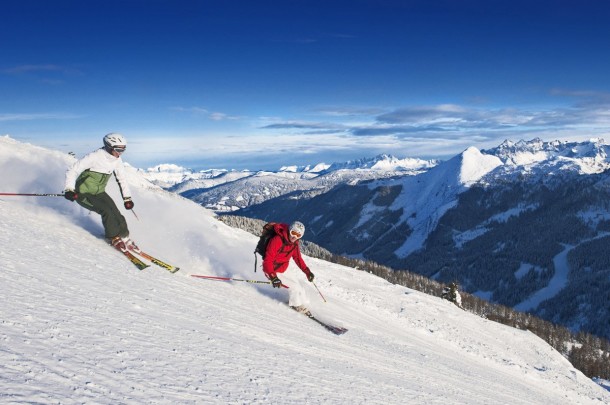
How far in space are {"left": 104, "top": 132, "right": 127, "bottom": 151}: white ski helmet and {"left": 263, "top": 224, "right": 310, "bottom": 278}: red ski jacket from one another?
18.5 feet

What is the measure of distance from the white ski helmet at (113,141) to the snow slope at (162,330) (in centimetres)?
293

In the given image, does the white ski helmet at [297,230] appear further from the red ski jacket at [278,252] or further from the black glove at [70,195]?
the black glove at [70,195]

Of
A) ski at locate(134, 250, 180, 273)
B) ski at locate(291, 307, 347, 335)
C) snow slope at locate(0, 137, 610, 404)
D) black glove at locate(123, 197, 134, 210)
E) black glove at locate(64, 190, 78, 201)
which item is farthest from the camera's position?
black glove at locate(123, 197, 134, 210)

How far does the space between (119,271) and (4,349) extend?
21.1ft

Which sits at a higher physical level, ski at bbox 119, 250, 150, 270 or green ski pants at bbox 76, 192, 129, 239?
green ski pants at bbox 76, 192, 129, 239

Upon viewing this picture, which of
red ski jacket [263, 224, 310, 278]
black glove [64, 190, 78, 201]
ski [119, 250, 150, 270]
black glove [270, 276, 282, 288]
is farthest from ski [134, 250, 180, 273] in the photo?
black glove [270, 276, 282, 288]

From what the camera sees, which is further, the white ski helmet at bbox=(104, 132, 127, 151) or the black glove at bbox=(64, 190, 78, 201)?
the white ski helmet at bbox=(104, 132, 127, 151)

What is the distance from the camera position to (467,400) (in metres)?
12.1

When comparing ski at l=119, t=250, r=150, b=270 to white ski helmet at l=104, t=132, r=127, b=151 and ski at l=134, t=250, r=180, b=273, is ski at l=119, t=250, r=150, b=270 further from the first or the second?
white ski helmet at l=104, t=132, r=127, b=151

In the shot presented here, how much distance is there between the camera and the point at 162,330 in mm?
8039

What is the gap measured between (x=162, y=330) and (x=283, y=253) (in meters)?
6.93

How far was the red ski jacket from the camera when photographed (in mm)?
14227

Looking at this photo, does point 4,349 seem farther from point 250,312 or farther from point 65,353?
point 250,312

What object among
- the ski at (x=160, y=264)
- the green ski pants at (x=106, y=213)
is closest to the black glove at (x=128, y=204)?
the green ski pants at (x=106, y=213)
